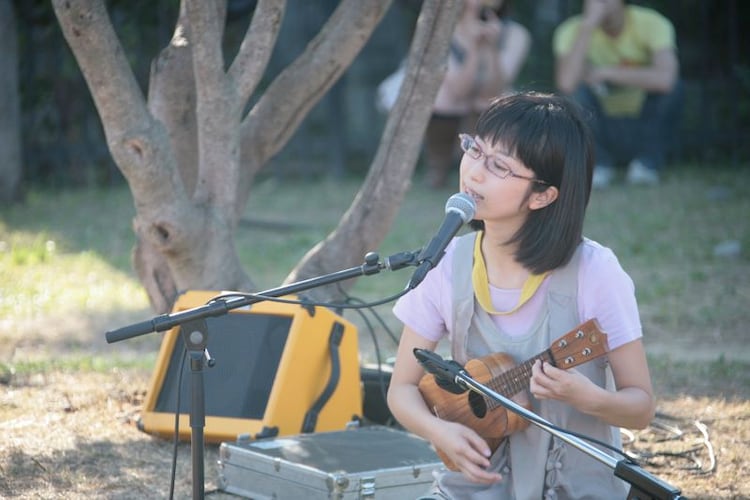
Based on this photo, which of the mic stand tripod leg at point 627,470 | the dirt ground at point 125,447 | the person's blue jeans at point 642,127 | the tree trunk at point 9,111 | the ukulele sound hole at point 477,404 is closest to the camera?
the mic stand tripod leg at point 627,470

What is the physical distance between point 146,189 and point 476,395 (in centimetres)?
178

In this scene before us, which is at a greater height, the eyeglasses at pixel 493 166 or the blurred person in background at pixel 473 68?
the blurred person in background at pixel 473 68

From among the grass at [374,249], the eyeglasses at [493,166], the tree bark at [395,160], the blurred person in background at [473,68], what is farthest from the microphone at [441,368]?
the blurred person in background at [473,68]

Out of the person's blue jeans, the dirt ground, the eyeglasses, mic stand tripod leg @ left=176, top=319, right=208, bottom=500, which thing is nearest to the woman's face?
the eyeglasses

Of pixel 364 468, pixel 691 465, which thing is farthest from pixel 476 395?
pixel 691 465

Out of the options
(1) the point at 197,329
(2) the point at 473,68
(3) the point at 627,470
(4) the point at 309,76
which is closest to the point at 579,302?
(3) the point at 627,470

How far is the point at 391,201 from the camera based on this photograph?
4582 mm

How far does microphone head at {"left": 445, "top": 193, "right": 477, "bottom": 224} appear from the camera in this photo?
253 centimetres

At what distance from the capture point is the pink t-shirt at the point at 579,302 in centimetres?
269

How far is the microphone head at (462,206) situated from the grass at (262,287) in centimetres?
157

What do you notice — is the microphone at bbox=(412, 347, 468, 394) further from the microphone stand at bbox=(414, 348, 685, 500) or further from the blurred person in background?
the blurred person in background

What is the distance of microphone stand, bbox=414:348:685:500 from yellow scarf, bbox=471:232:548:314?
0.28 meters

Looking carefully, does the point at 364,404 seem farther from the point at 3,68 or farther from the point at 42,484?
the point at 3,68

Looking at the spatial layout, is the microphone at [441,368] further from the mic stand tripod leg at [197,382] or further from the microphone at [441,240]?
the mic stand tripod leg at [197,382]
